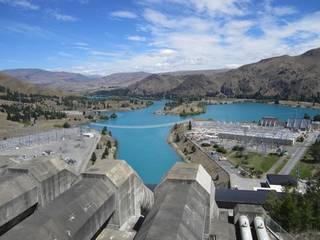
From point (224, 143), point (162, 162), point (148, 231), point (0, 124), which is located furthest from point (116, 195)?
point (0, 124)

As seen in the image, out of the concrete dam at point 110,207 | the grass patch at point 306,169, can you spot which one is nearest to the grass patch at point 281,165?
the grass patch at point 306,169

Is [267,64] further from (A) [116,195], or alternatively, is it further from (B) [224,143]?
(A) [116,195]

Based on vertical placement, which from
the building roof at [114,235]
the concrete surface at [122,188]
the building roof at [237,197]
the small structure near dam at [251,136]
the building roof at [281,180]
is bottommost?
the small structure near dam at [251,136]

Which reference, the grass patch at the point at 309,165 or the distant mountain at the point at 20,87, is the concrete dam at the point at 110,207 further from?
the distant mountain at the point at 20,87

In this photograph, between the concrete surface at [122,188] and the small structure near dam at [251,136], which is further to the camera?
the small structure near dam at [251,136]

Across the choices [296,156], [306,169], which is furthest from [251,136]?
[306,169]

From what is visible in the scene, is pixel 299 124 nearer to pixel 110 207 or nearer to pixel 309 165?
pixel 309 165
